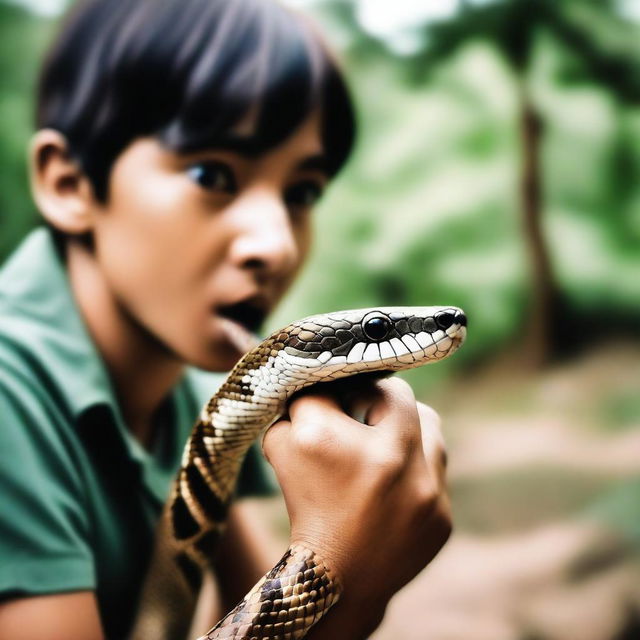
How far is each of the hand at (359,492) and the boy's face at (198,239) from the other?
0.81ft

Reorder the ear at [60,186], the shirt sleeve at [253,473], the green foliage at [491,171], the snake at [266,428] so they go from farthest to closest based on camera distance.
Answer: the green foliage at [491,171]
the shirt sleeve at [253,473]
the ear at [60,186]
the snake at [266,428]

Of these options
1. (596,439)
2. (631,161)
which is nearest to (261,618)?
(596,439)

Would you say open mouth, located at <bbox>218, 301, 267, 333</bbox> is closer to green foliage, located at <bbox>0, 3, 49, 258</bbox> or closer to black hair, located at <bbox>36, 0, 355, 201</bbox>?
black hair, located at <bbox>36, 0, 355, 201</bbox>

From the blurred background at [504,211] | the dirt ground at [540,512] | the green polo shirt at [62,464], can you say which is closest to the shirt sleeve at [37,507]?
the green polo shirt at [62,464]

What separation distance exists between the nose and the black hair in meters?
0.06

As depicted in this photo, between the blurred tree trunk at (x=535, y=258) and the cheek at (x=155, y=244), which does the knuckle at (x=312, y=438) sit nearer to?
the cheek at (x=155, y=244)

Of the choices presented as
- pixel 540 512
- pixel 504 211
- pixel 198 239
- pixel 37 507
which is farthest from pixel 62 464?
pixel 504 211

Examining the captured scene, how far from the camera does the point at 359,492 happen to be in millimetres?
495

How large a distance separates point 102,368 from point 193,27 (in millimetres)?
410

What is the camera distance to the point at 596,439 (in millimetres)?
1871

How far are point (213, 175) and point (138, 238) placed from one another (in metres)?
0.11

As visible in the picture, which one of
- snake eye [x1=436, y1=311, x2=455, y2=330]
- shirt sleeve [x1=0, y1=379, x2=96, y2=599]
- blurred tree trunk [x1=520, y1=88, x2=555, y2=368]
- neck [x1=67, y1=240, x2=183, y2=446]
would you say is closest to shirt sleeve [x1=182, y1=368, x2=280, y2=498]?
neck [x1=67, y1=240, x2=183, y2=446]

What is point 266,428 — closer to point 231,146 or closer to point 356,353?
point 356,353

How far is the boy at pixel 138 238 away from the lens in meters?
0.67
